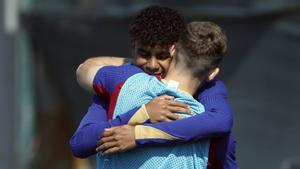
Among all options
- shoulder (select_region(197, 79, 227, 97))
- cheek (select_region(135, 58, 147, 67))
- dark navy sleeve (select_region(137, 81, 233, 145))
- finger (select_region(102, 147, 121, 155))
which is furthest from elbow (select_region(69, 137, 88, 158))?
shoulder (select_region(197, 79, 227, 97))

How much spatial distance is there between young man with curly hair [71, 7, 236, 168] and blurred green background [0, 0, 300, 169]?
3302 millimetres

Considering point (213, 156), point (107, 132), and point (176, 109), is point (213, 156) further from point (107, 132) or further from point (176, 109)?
point (107, 132)

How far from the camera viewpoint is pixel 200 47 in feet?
10.7

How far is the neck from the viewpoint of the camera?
3309 millimetres

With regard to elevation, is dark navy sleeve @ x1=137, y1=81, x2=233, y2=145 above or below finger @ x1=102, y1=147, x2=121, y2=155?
above

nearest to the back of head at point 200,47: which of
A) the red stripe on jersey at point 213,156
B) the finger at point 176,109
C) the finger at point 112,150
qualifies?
the finger at point 176,109

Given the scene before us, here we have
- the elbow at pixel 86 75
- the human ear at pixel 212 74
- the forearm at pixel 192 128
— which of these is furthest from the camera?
the elbow at pixel 86 75

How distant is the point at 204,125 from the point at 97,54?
4140mm

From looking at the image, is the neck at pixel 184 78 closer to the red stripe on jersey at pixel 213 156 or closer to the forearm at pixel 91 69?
the red stripe on jersey at pixel 213 156

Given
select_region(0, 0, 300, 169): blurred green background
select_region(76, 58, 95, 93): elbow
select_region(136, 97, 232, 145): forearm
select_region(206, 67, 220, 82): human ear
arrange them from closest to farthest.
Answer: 1. select_region(136, 97, 232, 145): forearm
2. select_region(206, 67, 220, 82): human ear
3. select_region(76, 58, 95, 93): elbow
4. select_region(0, 0, 300, 169): blurred green background

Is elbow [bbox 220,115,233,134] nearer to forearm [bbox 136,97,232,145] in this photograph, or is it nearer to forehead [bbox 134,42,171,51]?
forearm [bbox 136,97,232,145]

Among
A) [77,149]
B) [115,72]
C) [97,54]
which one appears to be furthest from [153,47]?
[97,54]

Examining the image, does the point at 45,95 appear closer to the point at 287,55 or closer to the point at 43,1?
the point at 43,1

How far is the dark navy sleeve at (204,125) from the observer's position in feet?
10.6
